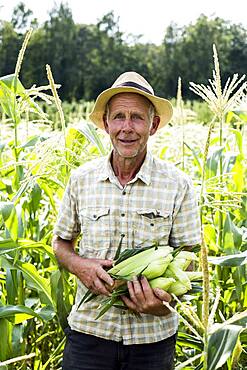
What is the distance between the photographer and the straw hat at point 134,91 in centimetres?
258

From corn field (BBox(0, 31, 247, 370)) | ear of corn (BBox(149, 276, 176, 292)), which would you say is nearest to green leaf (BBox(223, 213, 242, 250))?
corn field (BBox(0, 31, 247, 370))

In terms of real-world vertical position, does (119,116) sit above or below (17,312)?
above

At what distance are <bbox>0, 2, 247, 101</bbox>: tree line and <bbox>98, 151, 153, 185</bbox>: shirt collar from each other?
36.7m

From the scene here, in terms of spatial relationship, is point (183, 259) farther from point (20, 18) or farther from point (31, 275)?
point (20, 18)

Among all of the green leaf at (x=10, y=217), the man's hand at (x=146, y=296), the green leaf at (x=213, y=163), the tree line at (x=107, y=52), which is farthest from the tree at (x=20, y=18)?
the man's hand at (x=146, y=296)

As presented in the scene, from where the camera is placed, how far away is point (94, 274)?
2.48 metres

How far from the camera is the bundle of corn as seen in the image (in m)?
2.29

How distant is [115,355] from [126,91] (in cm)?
105

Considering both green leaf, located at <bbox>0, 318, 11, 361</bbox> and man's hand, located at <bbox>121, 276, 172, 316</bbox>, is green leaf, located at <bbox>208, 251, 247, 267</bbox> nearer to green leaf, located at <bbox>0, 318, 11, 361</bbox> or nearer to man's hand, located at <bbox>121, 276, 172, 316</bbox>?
man's hand, located at <bbox>121, 276, 172, 316</bbox>

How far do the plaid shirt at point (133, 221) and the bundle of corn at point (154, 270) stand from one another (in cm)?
19

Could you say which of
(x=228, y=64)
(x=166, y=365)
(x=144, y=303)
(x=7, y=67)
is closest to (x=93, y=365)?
(x=166, y=365)

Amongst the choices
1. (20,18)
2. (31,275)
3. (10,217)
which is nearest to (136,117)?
(10,217)

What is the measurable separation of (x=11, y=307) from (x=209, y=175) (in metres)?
1.44

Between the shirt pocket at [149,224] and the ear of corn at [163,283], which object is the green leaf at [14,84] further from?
the ear of corn at [163,283]
